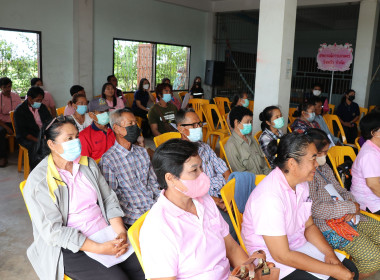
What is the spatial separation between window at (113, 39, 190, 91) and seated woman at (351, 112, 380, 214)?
20.2 ft

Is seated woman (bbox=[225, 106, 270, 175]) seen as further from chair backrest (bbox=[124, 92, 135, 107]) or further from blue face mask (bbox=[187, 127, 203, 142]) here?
chair backrest (bbox=[124, 92, 135, 107])

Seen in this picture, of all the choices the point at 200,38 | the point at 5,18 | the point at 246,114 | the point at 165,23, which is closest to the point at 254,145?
the point at 246,114

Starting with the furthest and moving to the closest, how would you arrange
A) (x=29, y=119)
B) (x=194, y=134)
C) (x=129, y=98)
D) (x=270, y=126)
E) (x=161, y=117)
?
(x=129, y=98)
(x=161, y=117)
(x=29, y=119)
(x=270, y=126)
(x=194, y=134)

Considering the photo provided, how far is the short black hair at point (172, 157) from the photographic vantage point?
1.57 m

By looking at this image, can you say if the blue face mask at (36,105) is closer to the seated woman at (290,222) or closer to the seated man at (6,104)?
the seated man at (6,104)

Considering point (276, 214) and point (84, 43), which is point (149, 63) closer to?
point (84, 43)

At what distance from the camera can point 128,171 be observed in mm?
2449

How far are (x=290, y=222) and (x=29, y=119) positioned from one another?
11.5ft

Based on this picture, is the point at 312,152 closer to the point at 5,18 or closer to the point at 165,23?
the point at 5,18

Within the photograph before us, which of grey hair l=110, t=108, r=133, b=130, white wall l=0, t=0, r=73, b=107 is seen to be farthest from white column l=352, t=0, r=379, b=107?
grey hair l=110, t=108, r=133, b=130

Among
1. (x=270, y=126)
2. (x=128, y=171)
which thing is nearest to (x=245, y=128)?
(x=270, y=126)

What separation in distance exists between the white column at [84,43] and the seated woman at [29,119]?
9.33 ft

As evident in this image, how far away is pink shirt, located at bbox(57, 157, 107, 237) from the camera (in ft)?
6.46

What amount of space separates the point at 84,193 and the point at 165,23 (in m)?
7.72
